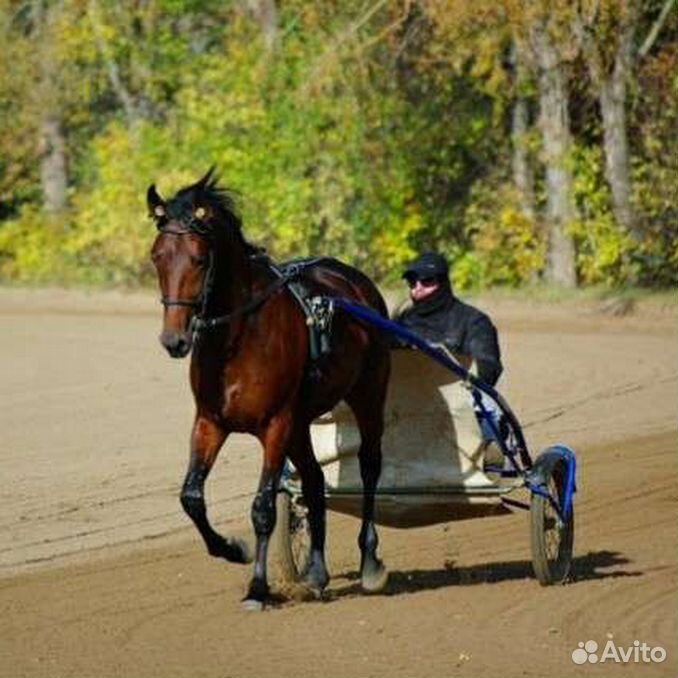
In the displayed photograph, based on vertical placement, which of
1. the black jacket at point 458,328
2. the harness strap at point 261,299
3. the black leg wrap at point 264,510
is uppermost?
the harness strap at point 261,299

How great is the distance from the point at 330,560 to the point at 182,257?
107 inches

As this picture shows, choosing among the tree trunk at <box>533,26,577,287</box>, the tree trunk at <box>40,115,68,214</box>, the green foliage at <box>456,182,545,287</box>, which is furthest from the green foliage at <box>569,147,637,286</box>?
the tree trunk at <box>40,115,68,214</box>

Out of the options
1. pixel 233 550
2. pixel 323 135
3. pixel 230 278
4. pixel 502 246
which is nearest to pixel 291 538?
pixel 233 550

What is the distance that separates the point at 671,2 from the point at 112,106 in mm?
15298

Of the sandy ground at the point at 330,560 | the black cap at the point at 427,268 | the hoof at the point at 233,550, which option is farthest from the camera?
the black cap at the point at 427,268

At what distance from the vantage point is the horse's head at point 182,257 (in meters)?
9.41

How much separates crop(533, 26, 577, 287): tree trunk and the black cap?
17.2 m

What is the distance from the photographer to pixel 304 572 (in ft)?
34.6

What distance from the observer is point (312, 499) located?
34.5 ft

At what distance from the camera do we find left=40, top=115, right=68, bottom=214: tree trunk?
38531 mm

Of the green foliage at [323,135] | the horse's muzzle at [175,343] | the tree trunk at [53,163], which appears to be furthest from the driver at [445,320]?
the tree trunk at [53,163]

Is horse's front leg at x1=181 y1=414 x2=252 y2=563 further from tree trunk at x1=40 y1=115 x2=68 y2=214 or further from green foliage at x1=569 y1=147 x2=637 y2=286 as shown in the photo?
tree trunk at x1=40 y1=115 x2=68 y2=214

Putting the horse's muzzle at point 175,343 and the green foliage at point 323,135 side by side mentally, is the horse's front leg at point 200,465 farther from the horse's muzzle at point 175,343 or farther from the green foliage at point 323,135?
the green foliage at point 323,135

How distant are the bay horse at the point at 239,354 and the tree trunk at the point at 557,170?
18.1 meters
